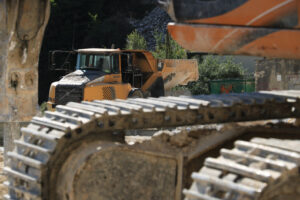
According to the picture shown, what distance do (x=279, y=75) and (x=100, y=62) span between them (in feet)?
16.4

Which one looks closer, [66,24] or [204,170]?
[204,170]

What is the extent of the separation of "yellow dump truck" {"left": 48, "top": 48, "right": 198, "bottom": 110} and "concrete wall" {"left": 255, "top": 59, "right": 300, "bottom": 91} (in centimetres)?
244

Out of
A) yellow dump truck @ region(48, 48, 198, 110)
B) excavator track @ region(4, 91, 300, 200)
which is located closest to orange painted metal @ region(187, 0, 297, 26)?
excavator track @ region(4, 91, 300, 200)

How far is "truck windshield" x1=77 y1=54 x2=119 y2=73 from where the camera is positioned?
13.3 m

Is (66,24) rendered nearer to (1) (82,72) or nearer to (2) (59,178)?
(1) (82,72)

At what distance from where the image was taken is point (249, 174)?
253 cm

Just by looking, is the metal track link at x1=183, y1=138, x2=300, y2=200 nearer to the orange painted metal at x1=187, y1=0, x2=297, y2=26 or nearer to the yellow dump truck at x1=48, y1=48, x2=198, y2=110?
the orange painted metal at x1=187, y1=0, x2=297, y2=26

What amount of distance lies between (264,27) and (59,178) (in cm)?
165

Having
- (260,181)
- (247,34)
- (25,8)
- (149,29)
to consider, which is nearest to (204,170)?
(260,181)

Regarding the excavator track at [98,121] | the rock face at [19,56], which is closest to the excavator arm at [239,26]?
the excavator track at [98,121]

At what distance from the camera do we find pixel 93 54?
13594 millimetres

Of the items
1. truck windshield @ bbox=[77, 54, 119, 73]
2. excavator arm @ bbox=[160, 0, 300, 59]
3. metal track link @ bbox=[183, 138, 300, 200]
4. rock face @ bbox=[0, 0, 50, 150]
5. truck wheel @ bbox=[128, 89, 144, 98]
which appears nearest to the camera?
metal track link @ bbox=[183, 138, 300, 200]

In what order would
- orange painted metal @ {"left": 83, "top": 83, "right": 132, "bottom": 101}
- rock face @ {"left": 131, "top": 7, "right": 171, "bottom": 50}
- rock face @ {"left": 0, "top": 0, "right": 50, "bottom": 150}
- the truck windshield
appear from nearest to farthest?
rock face @ {"left": 0, "top": 0, "right": 50, "bottom": 150}
orange painted metal @ {"left": 83, "top": 83, "right": 132, "bottom": 101}
the truck windshield
rock face @ {"left": 131, "top": 7, "right": 171, "bottom": 50}

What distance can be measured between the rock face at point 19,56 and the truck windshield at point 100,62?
5890mm
